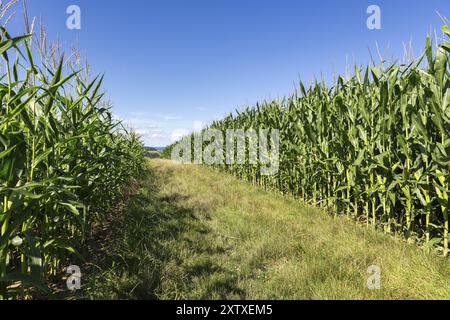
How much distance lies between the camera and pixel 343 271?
229 centimetres

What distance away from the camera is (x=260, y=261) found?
2.70 metres

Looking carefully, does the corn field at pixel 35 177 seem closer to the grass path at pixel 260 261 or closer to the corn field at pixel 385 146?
the grass path at pixel 260 261

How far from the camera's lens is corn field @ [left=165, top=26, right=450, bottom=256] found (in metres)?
2.61

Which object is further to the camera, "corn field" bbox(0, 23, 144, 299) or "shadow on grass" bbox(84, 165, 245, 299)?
"shadow on grass" bbox(84, 165, 245, 299)

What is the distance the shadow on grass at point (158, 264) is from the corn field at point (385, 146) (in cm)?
212

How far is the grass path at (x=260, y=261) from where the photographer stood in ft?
6.74

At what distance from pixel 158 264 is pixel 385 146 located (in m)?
3.18

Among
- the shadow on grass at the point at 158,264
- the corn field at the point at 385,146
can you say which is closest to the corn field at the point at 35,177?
the shadow on grass at the point at 158,264

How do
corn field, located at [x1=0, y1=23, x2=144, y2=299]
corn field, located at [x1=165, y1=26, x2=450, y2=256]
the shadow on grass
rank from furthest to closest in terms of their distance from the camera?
corn field, located at [x1=165, y1=26, x2=450, y2=256]
the shadow on grass
corn field, located at [x1=0, y1=23, x2=144, y2=299]

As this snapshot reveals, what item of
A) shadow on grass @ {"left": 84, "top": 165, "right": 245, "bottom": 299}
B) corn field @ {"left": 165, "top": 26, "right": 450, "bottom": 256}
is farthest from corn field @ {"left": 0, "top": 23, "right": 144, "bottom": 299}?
corn field @ {"left": 165, "top": 26, "right": 450, "bottom": 256}

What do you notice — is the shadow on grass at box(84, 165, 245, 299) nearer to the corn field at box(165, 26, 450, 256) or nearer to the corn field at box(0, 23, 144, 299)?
the corn field at box(0, 23, 144, 299)

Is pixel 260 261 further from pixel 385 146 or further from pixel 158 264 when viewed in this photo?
pixel 385 146

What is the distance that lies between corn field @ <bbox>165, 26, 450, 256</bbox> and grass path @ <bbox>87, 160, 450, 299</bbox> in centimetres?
52
